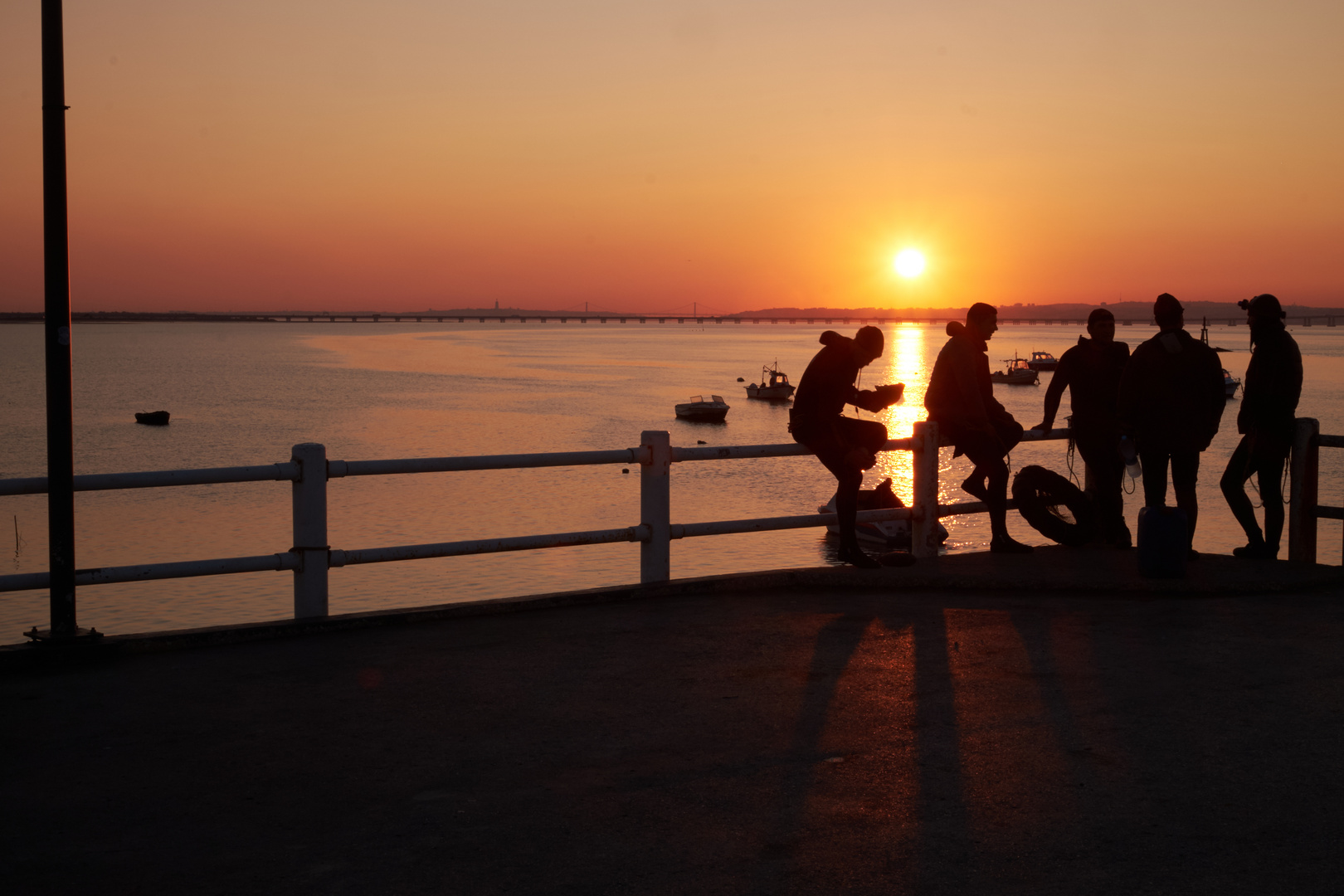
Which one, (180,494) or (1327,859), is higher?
(1327,859)

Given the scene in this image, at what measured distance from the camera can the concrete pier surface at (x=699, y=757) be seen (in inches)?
145

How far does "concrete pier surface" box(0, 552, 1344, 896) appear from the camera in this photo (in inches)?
145

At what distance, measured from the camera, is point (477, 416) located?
105m

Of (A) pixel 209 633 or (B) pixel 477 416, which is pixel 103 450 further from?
(A) pixel 209 633

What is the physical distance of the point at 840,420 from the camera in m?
8.54

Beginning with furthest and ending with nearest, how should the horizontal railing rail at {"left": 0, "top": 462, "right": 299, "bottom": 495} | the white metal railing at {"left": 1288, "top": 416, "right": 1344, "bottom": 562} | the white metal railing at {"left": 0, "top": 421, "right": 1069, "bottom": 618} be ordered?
the white metal railing at {"left": 1288, "top": 416, "right": 1344, "bottom": 562} < the white metal railing at {"left": 0, "top": 421, "right": 1069, "bottom": 618} < the horizontal railing rail at {"left": 0, "top": 462, "right": 299, "bottom": 495}

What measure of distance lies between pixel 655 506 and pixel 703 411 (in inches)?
4151

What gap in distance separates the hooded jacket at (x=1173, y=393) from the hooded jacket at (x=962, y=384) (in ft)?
3.12

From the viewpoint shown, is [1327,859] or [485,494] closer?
[1327,859]

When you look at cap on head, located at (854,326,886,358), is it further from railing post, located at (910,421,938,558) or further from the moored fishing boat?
the moored fishing boat

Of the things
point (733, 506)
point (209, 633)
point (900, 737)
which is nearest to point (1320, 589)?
point (900, 737)

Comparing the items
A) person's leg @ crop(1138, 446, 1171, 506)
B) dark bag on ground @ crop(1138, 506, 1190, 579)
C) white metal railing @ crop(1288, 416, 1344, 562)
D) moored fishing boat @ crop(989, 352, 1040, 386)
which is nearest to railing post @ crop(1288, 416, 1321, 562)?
white metal railing @ crop(1288, 416, 1344, 562)

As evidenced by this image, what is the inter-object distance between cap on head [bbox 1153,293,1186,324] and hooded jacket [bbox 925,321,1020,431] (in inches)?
48.5

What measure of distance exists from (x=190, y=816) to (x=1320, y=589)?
23.6ft
